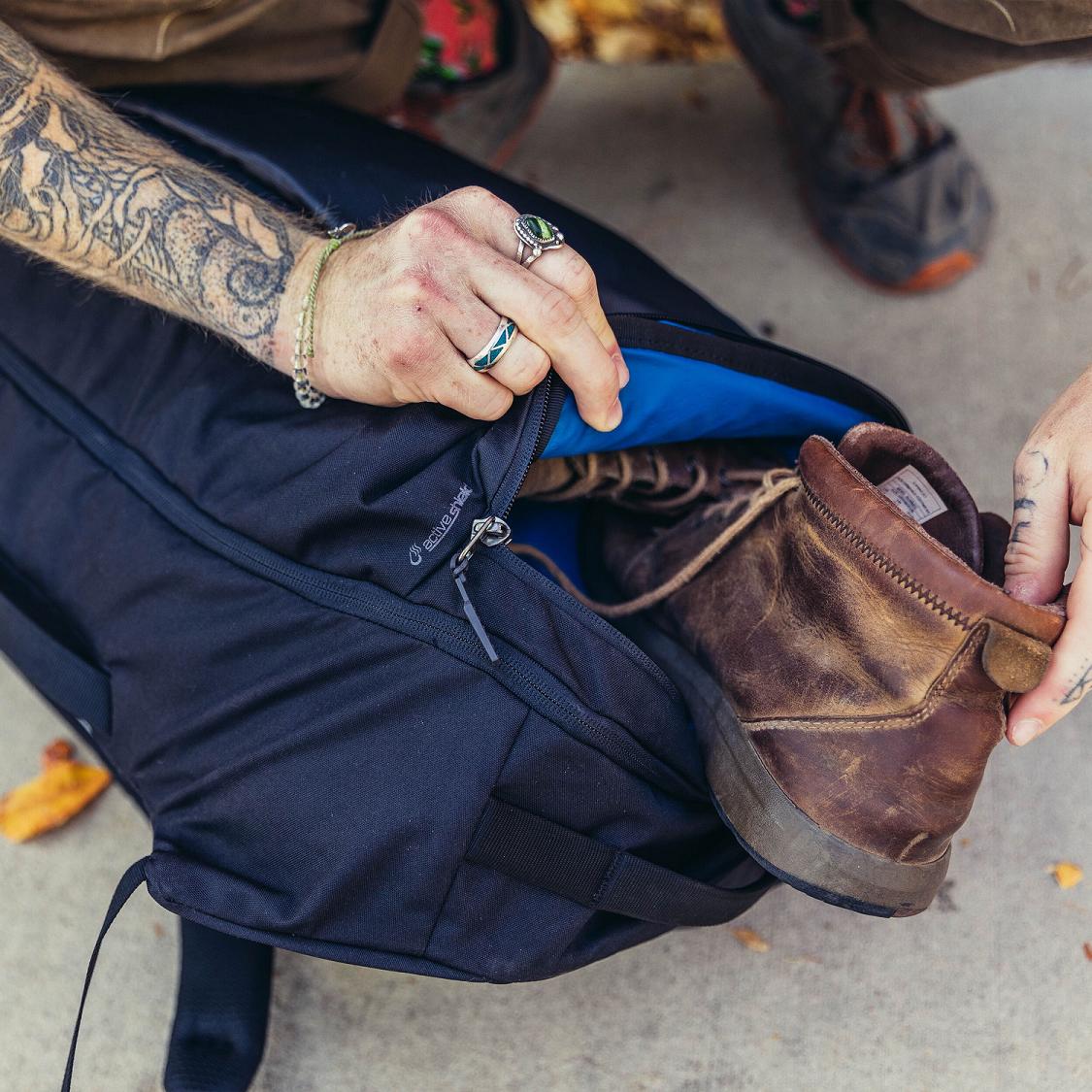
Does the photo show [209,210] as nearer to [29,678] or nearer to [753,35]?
[29,678]

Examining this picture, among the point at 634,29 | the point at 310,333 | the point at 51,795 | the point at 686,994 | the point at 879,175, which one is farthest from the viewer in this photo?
the point at 634,29

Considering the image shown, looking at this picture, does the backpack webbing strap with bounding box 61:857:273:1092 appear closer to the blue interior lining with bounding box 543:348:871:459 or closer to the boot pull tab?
the blue interior lining with bounding box 543:348:871:459

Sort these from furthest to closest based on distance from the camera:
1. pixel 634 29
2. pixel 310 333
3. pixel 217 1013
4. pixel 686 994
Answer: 1. pixel 634 29
2. pixel 686 994
3. pixel 217 1013
4. pixel 310 333

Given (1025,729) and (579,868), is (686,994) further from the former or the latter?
(1025,729)

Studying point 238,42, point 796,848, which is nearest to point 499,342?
point 796,848

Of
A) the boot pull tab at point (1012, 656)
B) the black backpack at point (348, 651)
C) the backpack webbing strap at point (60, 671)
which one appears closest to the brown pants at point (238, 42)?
the black backpack at point (348, 651)

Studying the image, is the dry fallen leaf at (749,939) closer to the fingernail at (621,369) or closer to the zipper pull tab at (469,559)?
the zipper pull tab at (469,559)

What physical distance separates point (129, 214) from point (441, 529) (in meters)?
0.49

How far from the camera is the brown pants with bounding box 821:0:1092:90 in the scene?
118 cm

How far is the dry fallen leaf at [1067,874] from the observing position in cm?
128

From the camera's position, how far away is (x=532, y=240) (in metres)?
0.95

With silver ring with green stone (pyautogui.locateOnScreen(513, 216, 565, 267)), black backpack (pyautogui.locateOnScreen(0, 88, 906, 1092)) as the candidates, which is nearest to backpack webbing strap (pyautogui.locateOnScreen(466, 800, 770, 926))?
black backpack (pyautogui.locateOnScreen(0, 88, 906, 1092))

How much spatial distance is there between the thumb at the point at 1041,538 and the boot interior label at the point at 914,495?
0.08 meters

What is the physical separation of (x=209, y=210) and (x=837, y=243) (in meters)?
1.09
